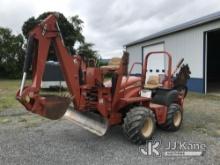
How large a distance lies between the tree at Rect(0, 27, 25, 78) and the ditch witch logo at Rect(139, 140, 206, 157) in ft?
87.7

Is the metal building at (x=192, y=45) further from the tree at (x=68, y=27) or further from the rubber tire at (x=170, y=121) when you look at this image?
the tree at (x=68, y=27)

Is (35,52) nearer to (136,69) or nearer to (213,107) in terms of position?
(213,107)

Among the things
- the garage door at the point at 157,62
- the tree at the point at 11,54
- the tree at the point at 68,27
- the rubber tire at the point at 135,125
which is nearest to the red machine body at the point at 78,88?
the rubber tire at the point at 135,125

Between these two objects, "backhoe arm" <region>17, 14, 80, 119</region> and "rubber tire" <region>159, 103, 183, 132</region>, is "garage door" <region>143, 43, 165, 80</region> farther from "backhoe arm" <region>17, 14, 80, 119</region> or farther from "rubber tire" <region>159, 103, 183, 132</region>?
"backhoe arm" <region>17, 14, 80, 119</region>

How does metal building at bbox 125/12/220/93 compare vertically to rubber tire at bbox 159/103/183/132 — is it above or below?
above

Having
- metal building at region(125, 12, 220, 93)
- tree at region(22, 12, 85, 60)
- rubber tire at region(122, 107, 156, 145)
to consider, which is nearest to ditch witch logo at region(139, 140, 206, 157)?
rubber tire at region(122, 107, 156, 145)

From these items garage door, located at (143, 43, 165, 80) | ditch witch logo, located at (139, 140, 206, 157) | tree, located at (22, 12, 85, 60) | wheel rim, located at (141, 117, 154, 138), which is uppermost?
tree, located at (22, 12, 85, 60)

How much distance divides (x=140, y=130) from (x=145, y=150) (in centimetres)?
37

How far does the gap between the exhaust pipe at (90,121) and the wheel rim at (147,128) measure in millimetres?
725

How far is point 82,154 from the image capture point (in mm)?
4988

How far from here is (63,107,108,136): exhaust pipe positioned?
18.0ft

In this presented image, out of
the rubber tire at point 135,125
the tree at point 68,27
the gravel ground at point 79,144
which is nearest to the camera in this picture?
the gravel ground at point 79,144

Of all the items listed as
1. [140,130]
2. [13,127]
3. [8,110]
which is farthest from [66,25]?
[140,130]

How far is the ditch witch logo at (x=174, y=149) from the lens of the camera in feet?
16.5
